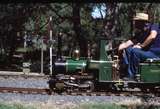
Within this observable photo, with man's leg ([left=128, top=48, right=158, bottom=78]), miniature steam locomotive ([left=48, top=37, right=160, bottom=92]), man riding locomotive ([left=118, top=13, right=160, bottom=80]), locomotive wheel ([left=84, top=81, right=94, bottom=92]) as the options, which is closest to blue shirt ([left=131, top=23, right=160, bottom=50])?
man riding locomotive ([left=118, top=13, right=160, bottom=80])

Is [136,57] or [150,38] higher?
[150,38]

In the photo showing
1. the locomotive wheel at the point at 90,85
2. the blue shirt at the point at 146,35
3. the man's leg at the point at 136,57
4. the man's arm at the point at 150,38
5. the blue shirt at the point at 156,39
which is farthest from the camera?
the locomotive wheel at the point at 90,85

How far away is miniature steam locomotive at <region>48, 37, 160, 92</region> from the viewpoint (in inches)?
531

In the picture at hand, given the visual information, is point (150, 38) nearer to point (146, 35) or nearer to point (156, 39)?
point (146, 35)

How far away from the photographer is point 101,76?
548 inches

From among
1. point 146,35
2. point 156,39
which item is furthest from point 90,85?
point 146,35

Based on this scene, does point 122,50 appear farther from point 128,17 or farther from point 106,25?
point 128,17

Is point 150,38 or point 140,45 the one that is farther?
point 140,45

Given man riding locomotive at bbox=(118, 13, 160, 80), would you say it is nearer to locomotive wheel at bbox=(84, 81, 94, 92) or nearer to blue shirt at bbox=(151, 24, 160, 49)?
blue shirt at bbox=(151, 24, 160, 49)

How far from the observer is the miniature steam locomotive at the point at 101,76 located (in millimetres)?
13492

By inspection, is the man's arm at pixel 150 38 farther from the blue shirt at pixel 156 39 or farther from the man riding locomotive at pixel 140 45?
the blue shirt at pixel 156 39

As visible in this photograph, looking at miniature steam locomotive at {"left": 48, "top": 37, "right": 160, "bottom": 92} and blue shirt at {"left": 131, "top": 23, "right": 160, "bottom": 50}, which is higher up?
blue shirt at {"left": 131, "top": 23, "right": 160, "bottom": 50}

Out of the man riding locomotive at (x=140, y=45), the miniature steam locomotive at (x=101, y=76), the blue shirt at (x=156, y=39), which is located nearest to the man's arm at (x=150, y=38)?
the man riding locomotive at (x=140, y=45)

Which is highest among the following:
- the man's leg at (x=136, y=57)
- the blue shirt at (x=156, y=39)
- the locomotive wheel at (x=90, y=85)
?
the blue shirt at (x=156, y=39)
